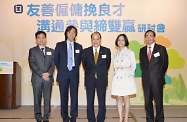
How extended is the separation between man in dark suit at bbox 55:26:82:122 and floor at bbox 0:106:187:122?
0.70m

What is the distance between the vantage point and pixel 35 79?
507 centimetres

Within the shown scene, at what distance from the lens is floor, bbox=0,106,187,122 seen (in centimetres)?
558

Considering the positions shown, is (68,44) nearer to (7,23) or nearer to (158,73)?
(158,73)

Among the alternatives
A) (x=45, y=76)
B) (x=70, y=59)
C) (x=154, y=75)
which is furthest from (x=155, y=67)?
(x=45, y=76)

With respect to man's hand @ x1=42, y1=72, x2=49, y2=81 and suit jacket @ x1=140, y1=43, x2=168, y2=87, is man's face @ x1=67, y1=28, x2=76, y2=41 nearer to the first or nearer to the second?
man's hand @ x1=42, y1=72, x2=49, y2=81

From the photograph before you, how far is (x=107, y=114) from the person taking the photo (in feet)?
20.6

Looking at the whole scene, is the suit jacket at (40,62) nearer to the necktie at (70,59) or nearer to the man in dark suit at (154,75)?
the necktie at (70,59)

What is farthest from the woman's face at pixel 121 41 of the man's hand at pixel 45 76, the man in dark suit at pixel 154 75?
the man's hand at pixel 45 76

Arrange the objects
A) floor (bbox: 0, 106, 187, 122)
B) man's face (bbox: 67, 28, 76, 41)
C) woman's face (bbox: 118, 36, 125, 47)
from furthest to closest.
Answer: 1. floor (bbox: 0, 106, 187, 122)
2. man's face (bbox: 67, 28, 76, 41)
3. woman's face (bbox: 118, 36, 125, 47)

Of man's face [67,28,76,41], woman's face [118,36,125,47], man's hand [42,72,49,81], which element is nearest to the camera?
woman's face [118,36,125,47]

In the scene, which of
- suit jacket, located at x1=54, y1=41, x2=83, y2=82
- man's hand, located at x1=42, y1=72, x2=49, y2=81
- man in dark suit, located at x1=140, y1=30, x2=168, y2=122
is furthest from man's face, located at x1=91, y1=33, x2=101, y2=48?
man's hand, located at x1=42, y1=72, x2=49, y2=81

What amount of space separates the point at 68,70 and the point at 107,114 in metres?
1.85

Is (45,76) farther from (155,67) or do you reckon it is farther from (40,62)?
(155,67)

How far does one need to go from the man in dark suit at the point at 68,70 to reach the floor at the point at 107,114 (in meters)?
0.70
